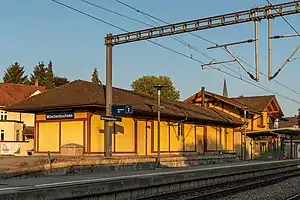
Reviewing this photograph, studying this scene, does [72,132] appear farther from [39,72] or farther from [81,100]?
[39,72]

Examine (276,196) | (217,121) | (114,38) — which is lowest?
(276,196)

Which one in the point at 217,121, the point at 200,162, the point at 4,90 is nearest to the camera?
the point at 200,162

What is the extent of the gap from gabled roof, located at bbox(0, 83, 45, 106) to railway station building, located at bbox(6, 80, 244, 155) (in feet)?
101

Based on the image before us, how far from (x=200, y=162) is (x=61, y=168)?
14986 millimetres

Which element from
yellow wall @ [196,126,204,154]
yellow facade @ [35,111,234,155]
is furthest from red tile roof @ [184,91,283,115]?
yellow facade @ [35,111,234,155]

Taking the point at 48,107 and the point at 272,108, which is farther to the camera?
the point at 272,108

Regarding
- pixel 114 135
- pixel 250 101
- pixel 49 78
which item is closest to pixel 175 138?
pixel 114 135

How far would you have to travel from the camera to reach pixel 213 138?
47.8 m

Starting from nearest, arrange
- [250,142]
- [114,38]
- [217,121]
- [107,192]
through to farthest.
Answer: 1. [107,192]
2. [114,38]
3. [217,121]
4. [250,142]

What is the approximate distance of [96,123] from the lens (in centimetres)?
3309

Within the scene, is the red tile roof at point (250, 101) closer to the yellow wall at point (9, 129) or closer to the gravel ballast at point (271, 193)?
the yellow wall at point (9, 129)

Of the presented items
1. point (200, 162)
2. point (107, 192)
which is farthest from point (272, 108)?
point (107, 192)

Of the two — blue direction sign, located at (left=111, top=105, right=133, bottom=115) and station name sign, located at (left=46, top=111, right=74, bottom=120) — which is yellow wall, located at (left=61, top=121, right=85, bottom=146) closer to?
station name sign, located at (left=46, top=111, right=74, bottom=120)

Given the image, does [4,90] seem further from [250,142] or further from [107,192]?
[107,192]
